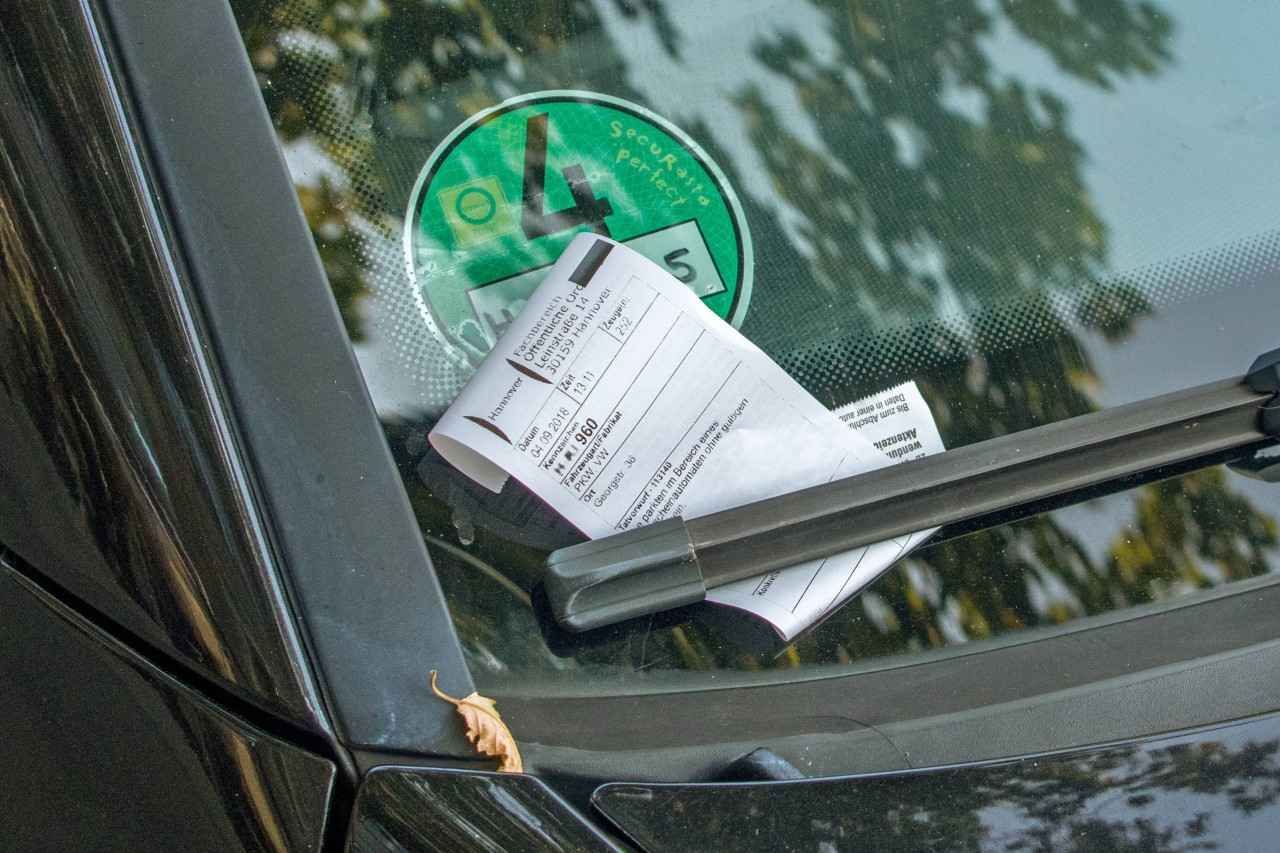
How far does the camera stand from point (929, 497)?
3.38 feet

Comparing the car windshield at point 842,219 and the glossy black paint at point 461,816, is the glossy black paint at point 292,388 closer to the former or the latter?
the glossy black paint at point 461,816

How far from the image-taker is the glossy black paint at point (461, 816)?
798mm

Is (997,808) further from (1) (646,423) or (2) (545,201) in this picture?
(2) (545,201)

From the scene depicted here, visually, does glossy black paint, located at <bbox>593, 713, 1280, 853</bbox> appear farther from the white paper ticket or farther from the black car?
the white paper ticket

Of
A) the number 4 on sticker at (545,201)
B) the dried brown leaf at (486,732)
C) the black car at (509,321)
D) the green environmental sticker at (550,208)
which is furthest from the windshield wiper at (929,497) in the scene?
the number 4 on sticker at (545,201)

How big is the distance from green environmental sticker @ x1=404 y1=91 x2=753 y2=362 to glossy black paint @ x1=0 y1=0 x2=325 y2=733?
29 centimetres

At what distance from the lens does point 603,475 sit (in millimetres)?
1011

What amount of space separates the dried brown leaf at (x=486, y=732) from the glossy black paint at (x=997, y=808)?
0.08 metres

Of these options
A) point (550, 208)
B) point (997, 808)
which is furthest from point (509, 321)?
point (997, 808)

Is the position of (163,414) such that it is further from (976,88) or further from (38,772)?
(976,88)

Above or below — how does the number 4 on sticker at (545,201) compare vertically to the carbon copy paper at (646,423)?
above

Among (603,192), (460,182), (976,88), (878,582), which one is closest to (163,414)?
(460,182)

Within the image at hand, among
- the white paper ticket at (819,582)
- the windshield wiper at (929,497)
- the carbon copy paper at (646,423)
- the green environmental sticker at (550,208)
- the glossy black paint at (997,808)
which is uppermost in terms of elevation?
the green environmental sticker at (550,208)

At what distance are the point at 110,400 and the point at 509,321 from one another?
15.3 inches
